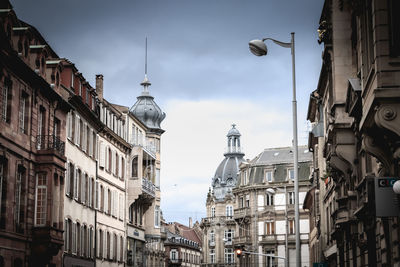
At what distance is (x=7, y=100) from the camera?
120 ft

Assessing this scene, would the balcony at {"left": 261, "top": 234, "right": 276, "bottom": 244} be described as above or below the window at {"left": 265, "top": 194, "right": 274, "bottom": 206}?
below

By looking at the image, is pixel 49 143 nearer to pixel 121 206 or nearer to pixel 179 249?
pixel 121 206

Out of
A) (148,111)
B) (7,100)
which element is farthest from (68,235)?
(148,111)

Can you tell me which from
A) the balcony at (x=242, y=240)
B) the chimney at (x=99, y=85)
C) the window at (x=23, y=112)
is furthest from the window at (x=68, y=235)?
the balcony at (x=242, y=240)

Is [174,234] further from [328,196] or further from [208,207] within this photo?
[328,196]

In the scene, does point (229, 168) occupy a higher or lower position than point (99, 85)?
higher

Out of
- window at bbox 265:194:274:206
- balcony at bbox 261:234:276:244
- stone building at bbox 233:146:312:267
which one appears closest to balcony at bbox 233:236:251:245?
stone building at bbox 233:146:312:267

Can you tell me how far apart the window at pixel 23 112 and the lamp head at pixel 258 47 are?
16521 millimetres

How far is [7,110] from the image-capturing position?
3650cm

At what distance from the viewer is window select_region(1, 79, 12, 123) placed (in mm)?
36188

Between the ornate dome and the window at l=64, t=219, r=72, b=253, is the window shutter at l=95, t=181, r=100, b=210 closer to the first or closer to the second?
the window at l=64, t=219, r=72, b=253

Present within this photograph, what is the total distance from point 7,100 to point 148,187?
1344 inches

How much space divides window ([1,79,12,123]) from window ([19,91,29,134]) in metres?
1.57

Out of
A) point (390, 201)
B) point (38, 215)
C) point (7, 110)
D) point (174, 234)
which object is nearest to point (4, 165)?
point (7, 110)
